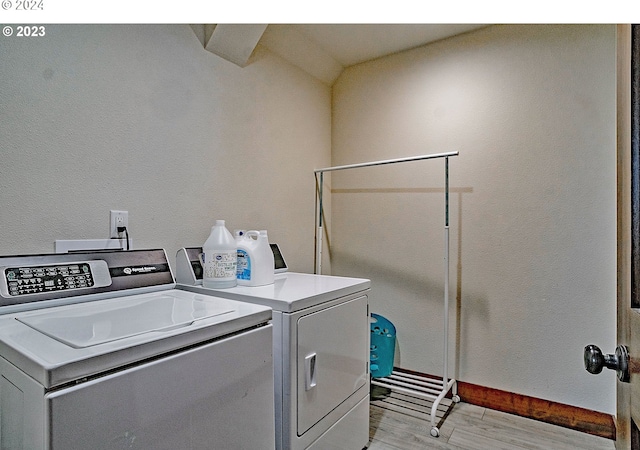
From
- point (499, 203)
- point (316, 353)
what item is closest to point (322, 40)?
point (499, 203)

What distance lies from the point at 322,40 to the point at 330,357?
6.79ft

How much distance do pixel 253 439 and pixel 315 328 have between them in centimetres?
47

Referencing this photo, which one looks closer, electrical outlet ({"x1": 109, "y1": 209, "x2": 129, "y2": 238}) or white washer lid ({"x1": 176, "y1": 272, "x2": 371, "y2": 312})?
white washer lid ({"x1": 176, "y1": 272, "x2": 371, "y2": 312})

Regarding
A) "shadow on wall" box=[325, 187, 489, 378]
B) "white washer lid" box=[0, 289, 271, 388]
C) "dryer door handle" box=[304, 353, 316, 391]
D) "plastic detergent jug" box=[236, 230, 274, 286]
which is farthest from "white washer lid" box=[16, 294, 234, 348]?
"shadow on wall" box=[325, 187, 489, 378]

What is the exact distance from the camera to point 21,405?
786 millimetres

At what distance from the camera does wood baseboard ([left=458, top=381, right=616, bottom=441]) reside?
1970 millimetres

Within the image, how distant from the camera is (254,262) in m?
1.65

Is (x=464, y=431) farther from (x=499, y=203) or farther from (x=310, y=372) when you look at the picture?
(x=499, y=203)

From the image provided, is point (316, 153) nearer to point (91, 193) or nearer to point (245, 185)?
point (245, 185)

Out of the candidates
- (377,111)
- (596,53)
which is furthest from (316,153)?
(596,53)

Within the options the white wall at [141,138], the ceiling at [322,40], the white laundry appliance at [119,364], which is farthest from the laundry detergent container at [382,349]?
the ceiling at [322,40]

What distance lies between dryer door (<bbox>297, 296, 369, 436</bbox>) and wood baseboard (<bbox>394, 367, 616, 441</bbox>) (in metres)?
0.95

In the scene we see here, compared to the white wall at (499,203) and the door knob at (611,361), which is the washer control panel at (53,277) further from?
the white wall at (499,203)

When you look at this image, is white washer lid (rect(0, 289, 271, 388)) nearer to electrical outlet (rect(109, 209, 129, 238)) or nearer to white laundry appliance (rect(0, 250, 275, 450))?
white laundry appliance (rect(0, 250, 275, 450))
